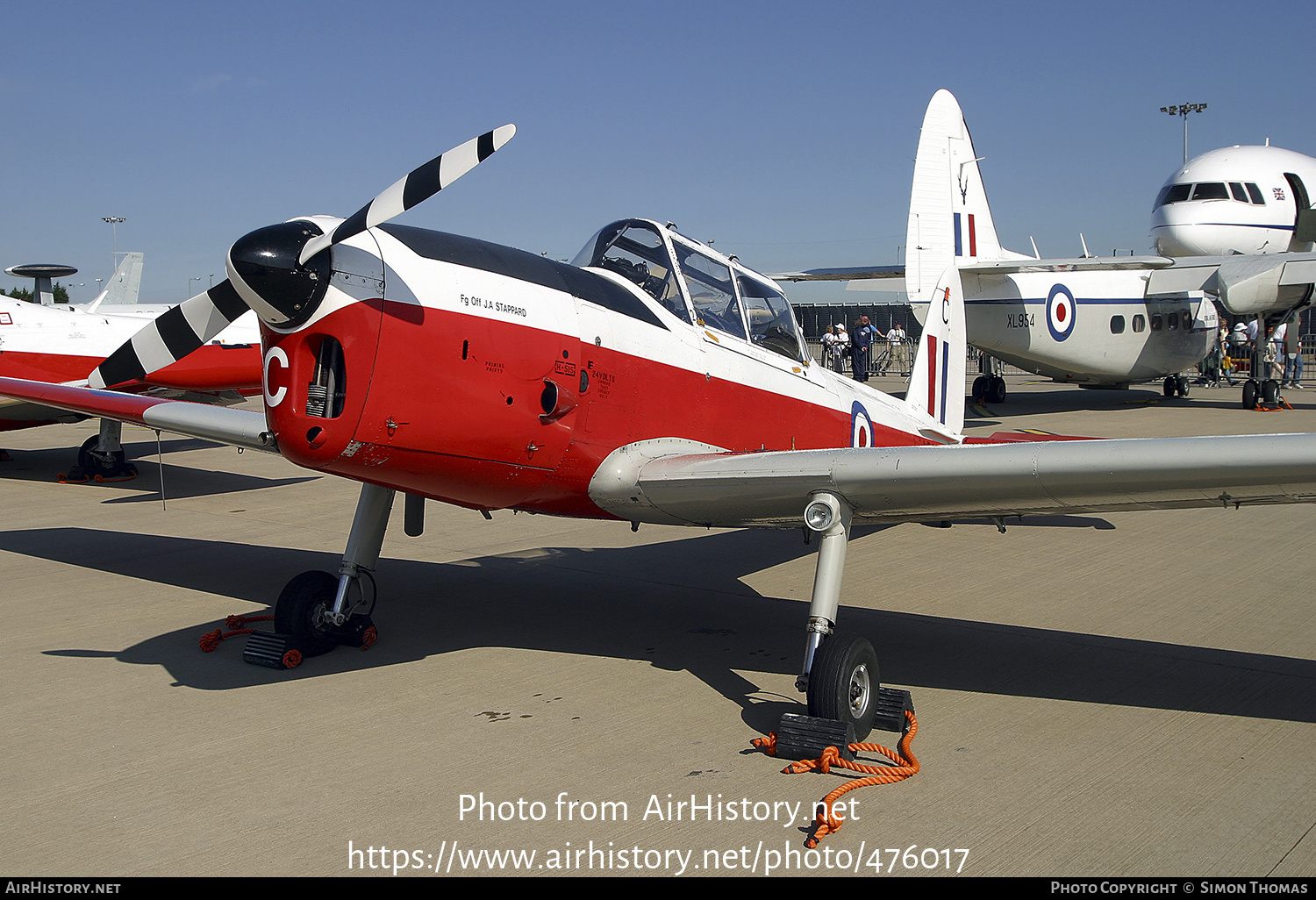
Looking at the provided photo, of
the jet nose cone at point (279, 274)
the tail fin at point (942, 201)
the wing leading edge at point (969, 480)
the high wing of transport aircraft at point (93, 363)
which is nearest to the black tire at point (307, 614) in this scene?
the wing leading edge at point (969, 480)

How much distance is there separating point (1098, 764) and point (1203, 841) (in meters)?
0.69

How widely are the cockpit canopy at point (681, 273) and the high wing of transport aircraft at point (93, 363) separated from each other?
30.0 ft

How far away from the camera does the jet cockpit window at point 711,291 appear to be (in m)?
5.83

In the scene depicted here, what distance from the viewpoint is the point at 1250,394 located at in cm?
2067

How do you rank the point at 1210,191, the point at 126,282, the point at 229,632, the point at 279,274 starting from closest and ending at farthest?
1. the point at 279,274
2. the point at 229,632
3. the point at 1210,191
4. the point at 126,282

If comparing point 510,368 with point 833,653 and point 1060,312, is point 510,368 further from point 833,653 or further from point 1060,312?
point 1060,312

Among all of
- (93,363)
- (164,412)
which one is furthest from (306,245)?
(93,363)

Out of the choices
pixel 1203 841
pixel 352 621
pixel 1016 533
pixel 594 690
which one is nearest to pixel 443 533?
pixel 352 621

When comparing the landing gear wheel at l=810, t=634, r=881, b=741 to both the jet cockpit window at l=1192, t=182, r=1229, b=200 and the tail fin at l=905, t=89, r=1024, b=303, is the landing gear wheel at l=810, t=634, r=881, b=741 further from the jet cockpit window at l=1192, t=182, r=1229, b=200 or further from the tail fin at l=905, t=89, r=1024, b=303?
the jet cockpit window at l=1192, t=182, r=1229, b=200

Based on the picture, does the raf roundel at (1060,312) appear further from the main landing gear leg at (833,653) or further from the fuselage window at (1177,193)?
the main landing gear leg at (833,653)

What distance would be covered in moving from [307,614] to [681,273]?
112 inches

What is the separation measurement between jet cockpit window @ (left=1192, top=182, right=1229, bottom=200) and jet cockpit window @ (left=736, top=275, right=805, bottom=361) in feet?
70.1

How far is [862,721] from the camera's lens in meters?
4.49

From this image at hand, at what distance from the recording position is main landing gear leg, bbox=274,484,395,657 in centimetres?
550
